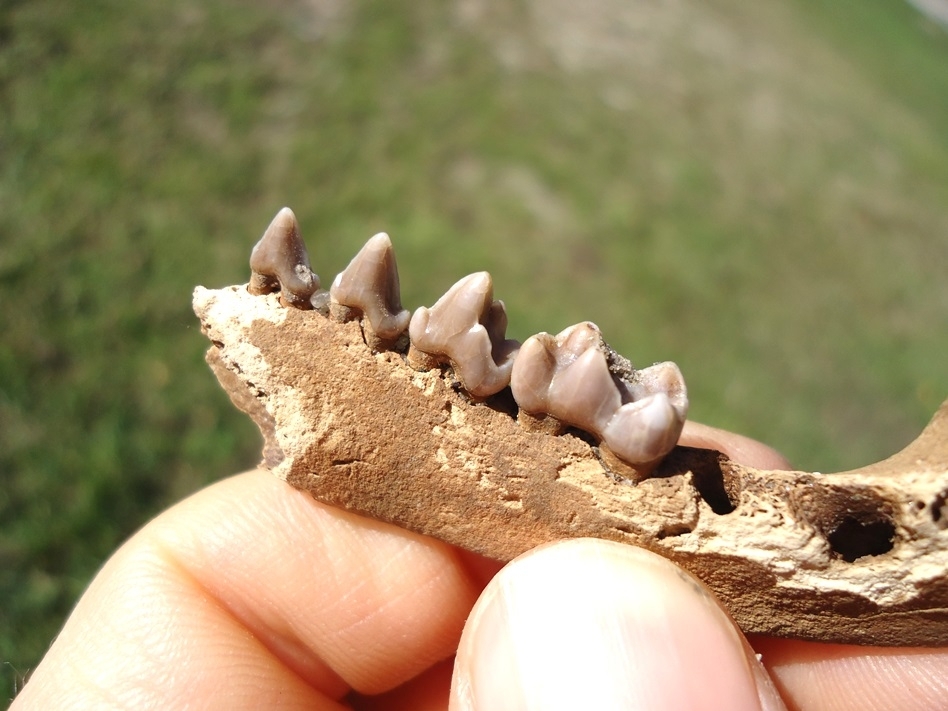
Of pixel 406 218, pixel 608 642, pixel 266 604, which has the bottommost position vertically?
pixel 266 604

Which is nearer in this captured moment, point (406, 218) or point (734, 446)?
point (734, 446)

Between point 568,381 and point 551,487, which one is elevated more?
point 568,381

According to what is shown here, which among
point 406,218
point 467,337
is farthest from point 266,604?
point 406,218

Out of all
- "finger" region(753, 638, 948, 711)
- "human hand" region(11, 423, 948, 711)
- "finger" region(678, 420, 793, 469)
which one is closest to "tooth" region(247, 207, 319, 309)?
"human hand" region(11, 423, 948, 711)

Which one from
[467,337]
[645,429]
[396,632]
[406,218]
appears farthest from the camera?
[406,218]

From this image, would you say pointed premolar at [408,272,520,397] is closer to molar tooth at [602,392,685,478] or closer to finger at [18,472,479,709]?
molar tooth at [602,392,685,478]

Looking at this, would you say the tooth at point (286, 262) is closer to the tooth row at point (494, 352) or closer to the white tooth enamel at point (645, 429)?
the tooth row at point (494, 352)

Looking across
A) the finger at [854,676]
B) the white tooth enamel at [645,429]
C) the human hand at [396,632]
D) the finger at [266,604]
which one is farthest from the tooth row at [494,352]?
the finger at [854,676]

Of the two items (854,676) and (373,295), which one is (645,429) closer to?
(373,295)
